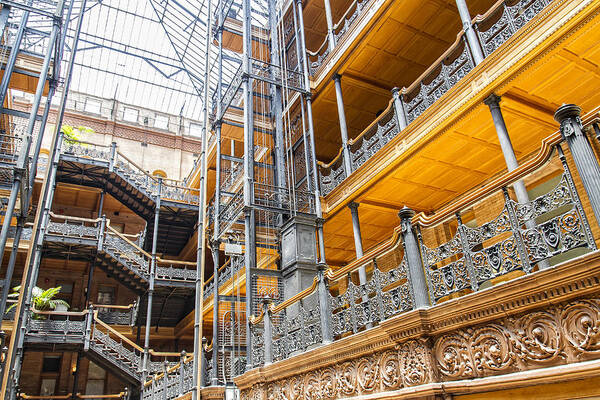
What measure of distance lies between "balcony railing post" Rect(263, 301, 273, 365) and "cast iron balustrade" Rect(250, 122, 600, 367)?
0.02m

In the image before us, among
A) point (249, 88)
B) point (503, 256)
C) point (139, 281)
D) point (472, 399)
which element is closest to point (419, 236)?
point (503, 256)

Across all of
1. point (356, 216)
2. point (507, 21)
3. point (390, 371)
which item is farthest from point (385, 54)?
point (390, 371)

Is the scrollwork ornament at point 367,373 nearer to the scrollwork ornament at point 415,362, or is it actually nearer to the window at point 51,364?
the scrollwork ornament at point 415,362

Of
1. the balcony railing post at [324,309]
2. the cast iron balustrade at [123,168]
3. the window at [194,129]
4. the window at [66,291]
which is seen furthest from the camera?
the window at [194,129]

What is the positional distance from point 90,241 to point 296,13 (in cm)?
1369

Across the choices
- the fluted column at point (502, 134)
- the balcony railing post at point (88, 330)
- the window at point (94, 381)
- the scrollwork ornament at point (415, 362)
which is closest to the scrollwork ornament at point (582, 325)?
the scrollwork ornament at point (415, 362)

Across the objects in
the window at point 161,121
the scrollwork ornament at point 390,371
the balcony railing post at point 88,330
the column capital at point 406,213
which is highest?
the window at point 161,121

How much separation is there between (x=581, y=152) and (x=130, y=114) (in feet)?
120

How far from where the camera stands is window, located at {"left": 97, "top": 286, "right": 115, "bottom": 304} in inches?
1164

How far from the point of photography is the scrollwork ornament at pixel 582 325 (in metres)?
3.86

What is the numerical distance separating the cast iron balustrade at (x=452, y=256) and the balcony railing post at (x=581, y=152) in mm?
136

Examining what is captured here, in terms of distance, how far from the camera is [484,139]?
11.5 meters

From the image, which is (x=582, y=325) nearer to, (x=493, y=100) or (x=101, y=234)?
(x=493, y=100)

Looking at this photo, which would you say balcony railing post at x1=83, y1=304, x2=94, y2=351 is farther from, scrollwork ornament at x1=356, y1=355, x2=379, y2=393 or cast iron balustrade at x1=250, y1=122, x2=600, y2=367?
scrollwork ornament at x1=356, y1=355, x2=379, y2=393
